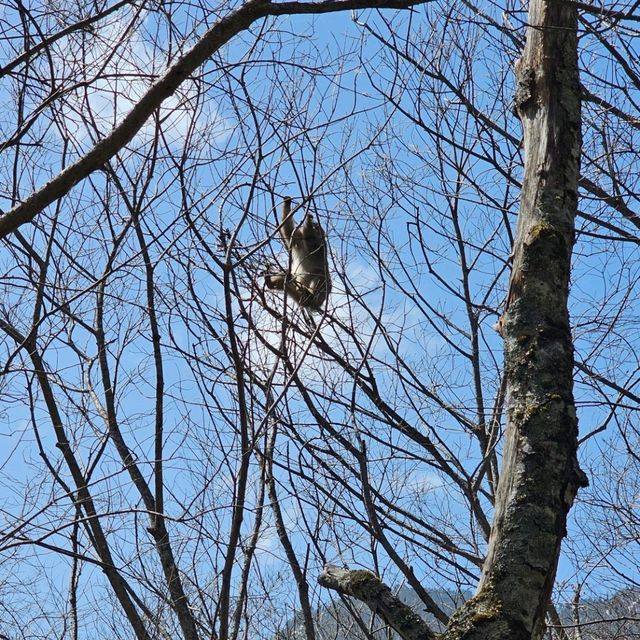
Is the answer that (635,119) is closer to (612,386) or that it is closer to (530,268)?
(612,386)

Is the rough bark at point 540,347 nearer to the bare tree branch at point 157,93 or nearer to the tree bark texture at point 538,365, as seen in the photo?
the tree bark texture at point 538,365

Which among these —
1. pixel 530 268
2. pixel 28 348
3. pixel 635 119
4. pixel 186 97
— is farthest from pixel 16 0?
pixel 635 119

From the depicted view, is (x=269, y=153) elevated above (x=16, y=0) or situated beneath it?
situated beneath

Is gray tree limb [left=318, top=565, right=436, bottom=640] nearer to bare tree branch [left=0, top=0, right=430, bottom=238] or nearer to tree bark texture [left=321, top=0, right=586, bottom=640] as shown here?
tree bark texture [left=321, top=0, right=586, bottom=640]

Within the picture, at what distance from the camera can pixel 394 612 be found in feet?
7.16

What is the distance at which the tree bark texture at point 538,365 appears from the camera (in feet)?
6.69

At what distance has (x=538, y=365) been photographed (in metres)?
2.34

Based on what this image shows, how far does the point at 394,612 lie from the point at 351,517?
2.25m

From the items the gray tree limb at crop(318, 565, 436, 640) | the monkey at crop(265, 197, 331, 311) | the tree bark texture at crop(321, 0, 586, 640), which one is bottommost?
the gray tree limb at crop(318, 565, 436, 640)

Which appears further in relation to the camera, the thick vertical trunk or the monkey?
the monkey

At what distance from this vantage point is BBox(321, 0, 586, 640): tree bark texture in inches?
80.3

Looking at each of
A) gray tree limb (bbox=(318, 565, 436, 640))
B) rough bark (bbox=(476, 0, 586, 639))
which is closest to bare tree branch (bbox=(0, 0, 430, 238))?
rough bark (bbox=(476, 0, 586, 639))

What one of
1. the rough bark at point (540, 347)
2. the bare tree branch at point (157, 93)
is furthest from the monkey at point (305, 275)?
the bare tree branch at point (157, 93)

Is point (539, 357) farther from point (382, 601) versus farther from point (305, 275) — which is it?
point (305, 275)
